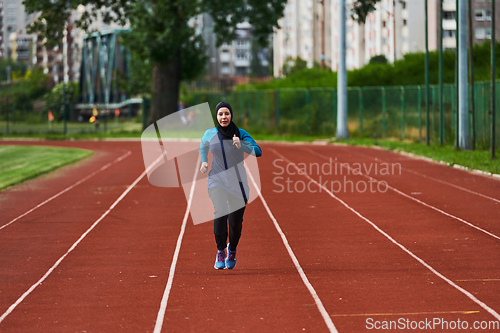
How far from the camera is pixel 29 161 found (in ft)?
80.8

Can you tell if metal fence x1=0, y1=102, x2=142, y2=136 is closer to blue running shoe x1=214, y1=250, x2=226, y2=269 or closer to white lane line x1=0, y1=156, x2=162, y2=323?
white lane line x1=0, y1=156, x2=162, y2=323

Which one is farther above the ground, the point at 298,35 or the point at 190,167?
the point at 298,35

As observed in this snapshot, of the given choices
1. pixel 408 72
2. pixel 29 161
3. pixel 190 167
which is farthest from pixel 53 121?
pixel 190 167

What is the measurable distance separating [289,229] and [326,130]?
86.6 feet

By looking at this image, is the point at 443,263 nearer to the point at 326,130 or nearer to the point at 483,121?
the point at 483,121

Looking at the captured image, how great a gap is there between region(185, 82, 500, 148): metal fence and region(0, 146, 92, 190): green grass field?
13.0m

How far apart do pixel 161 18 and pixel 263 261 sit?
3107cm

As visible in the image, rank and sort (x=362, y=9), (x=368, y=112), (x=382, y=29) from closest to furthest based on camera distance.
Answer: (x=368, y=112)
(x=362, y=9)
(x=382, y=29)

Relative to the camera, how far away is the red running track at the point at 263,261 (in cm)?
634

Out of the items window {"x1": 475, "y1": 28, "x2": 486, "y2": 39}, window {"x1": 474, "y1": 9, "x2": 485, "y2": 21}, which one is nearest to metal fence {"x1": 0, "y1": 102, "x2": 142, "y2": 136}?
window {"x1": 474, "y1": 9, "x2": 485, "y2": 21}

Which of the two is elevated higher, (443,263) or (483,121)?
(483,121)

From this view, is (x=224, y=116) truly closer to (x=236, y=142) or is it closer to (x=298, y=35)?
(x=236, y=142)

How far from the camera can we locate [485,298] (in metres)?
6.73

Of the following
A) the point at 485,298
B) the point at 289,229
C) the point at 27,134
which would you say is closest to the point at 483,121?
the point at 289,229
